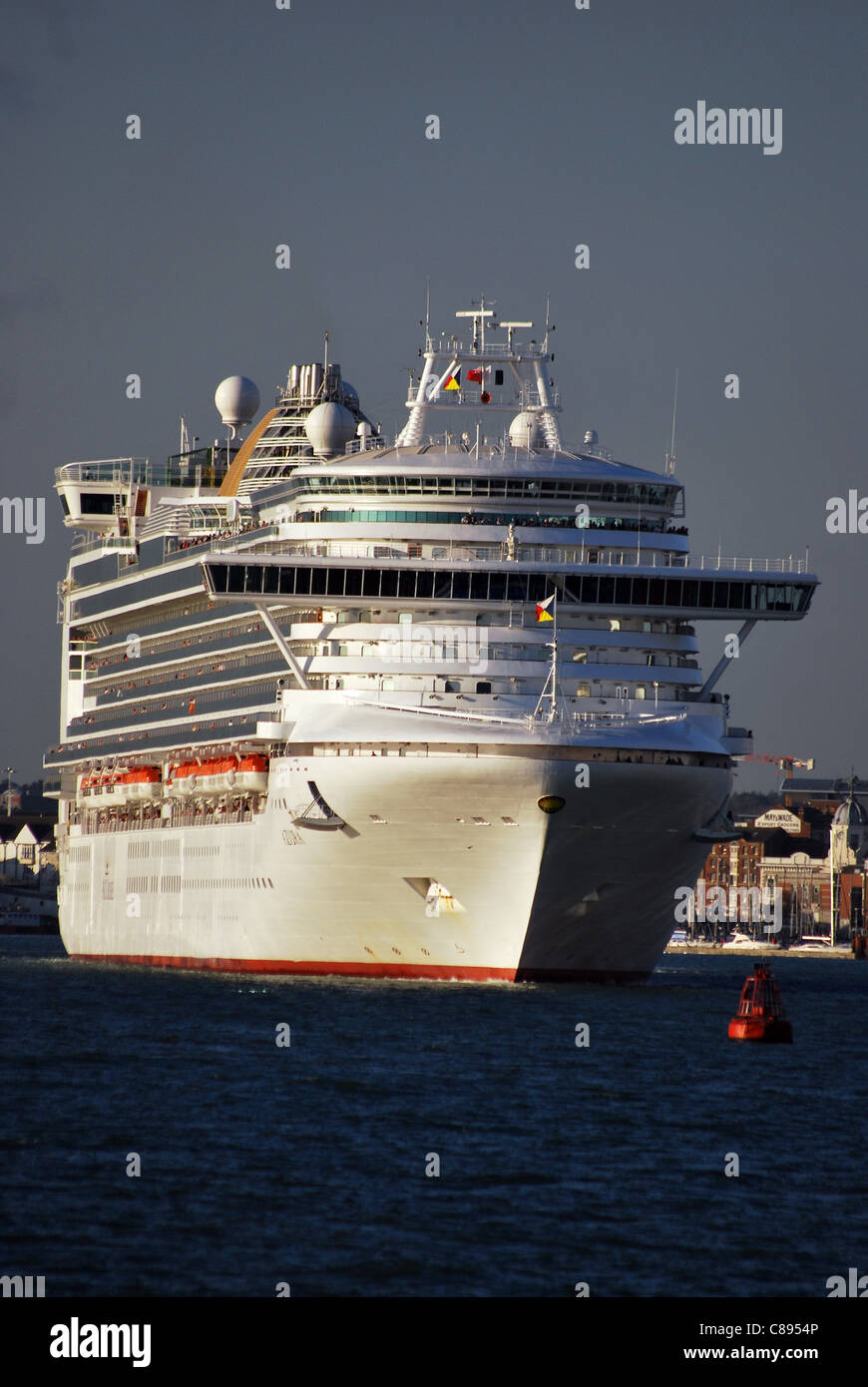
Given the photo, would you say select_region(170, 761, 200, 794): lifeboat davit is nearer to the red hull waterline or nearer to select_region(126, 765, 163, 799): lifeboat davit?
select_region(126, 765, 163, 799): lifeboat davit

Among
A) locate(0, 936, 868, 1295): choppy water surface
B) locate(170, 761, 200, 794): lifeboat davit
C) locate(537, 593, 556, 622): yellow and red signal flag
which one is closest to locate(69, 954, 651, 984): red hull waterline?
locate(0, 936, 868, 1295): choppy water surface

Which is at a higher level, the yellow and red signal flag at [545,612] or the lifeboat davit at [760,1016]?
the yellow and red signal flag at [545,612]

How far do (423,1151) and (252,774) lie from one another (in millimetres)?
30065

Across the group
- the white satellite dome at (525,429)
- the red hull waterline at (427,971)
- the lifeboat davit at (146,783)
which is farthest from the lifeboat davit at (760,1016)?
the lifeboat davit at (146,783)

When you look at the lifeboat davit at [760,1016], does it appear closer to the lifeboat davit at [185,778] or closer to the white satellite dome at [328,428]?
the lifeboat davit at [185,778]

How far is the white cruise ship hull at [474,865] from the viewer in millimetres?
53938

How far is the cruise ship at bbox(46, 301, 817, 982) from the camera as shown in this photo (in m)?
54.6

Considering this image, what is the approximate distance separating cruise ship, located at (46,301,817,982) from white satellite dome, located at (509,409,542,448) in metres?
0.06

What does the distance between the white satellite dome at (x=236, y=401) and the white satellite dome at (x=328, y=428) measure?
1733cm

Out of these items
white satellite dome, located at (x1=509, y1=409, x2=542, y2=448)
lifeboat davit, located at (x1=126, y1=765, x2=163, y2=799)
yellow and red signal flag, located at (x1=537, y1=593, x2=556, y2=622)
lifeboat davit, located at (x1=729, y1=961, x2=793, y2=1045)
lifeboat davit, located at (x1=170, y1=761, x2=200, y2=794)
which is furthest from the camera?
lifeboat davit, located at (x1=126, y1=765, x2=163, y2=799)

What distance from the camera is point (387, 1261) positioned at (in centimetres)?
2511

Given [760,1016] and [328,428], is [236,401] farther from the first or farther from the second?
[760,1016]

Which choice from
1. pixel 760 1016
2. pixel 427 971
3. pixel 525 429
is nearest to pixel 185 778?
pixel 525 429

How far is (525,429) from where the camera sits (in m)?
65.5
